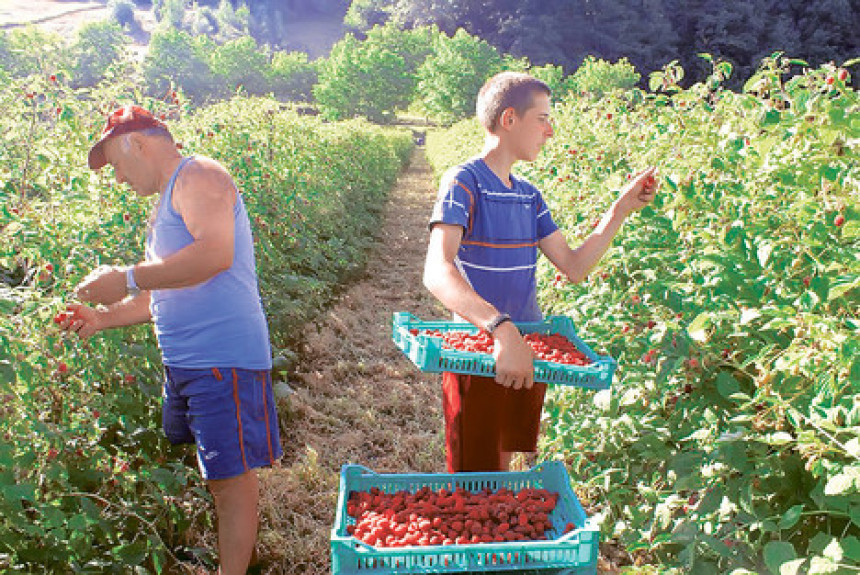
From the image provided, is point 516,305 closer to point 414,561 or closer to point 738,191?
point 738,191

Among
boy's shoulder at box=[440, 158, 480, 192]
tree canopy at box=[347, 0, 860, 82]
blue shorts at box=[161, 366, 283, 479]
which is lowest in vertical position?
blue shorts at box=[161, 366, 283, 479]

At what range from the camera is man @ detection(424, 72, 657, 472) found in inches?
82.4

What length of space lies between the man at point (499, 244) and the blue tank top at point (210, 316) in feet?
2.30

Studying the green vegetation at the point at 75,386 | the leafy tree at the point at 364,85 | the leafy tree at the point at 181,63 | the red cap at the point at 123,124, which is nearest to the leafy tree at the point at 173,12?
the leafy tree at the point at 181,63

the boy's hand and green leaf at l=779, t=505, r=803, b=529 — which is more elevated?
the boy's hand

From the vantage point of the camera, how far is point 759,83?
2354 mm

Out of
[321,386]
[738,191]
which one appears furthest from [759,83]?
[321,386]

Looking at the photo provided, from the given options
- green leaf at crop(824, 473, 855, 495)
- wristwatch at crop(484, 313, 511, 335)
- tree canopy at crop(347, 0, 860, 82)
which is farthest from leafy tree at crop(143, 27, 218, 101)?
green leaf at crop(824, 473, 855, 495)

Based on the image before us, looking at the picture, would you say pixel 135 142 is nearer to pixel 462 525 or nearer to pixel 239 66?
pixel 462 525

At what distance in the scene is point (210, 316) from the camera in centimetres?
229

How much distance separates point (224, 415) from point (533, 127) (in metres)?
1.42

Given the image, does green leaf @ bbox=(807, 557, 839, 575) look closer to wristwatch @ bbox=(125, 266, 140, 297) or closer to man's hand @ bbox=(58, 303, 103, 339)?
wristwatch @ bbox=(125, 266, 140, 297)

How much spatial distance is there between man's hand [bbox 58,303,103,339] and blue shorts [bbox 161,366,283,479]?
283mm

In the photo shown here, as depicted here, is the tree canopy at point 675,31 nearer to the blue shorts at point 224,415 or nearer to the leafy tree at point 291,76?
the leafy tree at point 291,76
